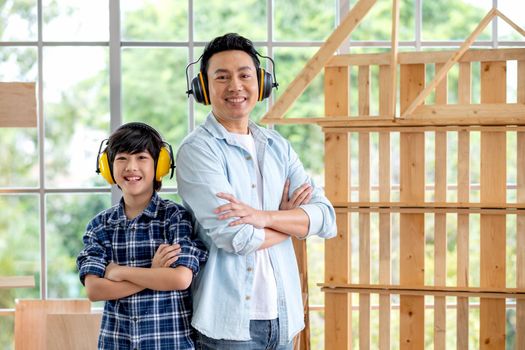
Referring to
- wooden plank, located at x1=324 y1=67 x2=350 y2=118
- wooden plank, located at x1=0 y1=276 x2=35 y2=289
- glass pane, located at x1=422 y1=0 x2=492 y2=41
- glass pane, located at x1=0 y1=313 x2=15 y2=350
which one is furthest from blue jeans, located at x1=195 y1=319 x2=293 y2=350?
glass pane, located at x1=422 y1=0 x2=492 y2=41

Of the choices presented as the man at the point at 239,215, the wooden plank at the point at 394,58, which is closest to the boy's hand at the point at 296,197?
the man at the point at 239,215

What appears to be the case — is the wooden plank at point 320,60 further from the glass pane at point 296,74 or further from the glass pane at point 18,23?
the glass pane at point 18,23

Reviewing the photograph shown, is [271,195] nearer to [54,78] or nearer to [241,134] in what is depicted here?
[241,134]

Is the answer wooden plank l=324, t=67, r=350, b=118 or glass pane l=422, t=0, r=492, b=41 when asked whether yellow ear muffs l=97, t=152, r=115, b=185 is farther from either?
glass pane l=422, t=0, r=492, b=41

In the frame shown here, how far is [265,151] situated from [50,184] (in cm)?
158

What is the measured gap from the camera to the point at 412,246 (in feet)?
11.6

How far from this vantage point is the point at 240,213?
234 centimetres

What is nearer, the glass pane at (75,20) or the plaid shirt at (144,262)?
the plaid shirt at (144,262)

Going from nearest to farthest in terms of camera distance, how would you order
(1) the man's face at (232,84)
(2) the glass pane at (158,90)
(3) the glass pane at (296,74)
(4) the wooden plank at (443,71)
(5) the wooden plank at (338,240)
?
(1) the man's face at (232,84)
(4) the wooden plank at (443,71)
(5) the wooden plank at (338,240)
(2) the glass pane at (158,90)
(3) the glass pane at (296,74)

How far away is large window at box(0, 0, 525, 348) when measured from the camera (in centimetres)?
375

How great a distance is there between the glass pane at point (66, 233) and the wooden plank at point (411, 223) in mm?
1350

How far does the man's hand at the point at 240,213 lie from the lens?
2.32 m

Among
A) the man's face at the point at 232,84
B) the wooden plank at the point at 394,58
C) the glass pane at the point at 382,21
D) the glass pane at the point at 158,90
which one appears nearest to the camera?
the man's face at the point at 232,84

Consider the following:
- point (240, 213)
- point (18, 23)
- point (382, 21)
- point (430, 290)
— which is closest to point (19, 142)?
point (18, 23)
